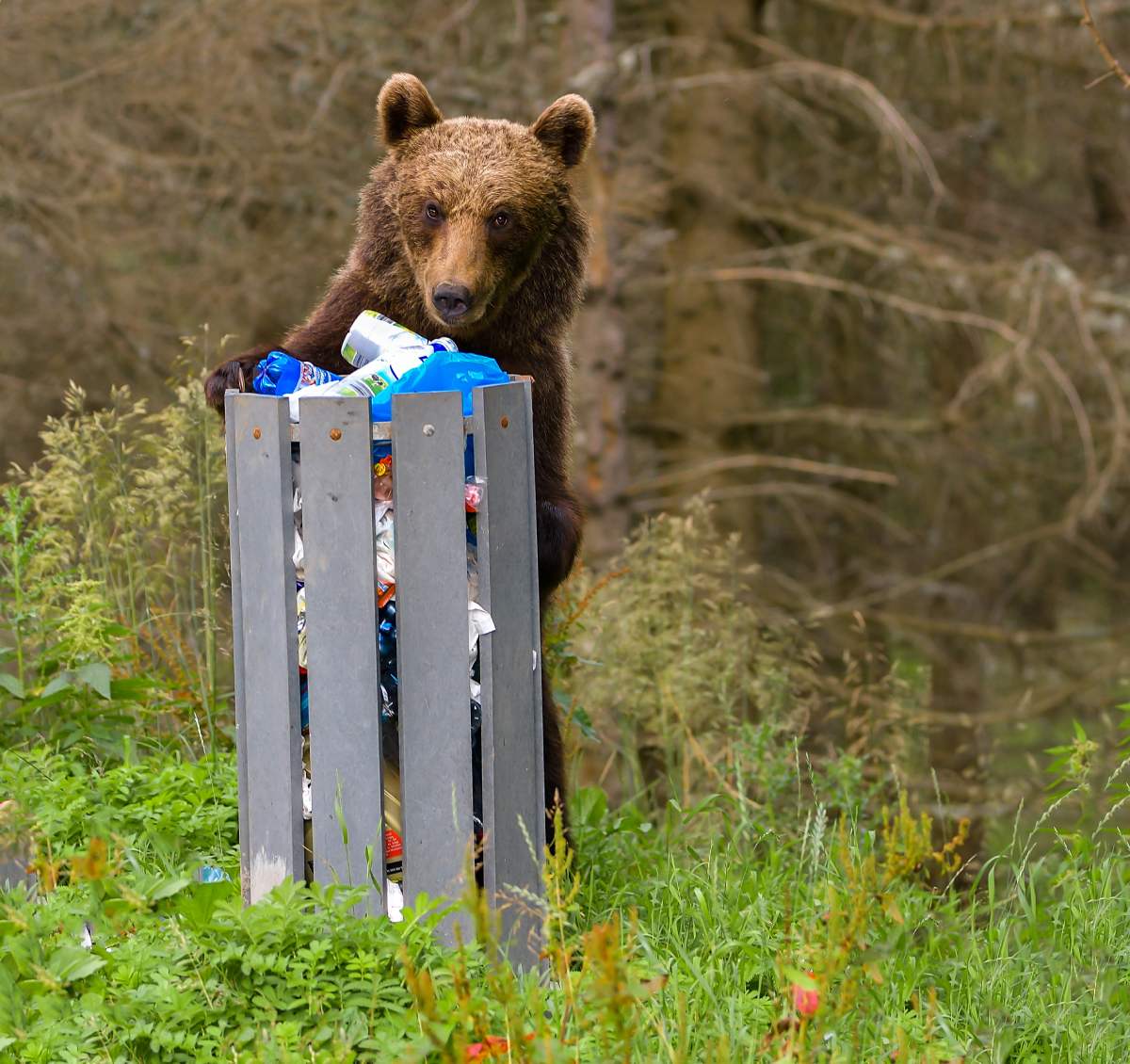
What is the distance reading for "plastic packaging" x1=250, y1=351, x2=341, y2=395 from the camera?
3.52 m

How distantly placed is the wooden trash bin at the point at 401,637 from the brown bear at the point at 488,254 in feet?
1.44

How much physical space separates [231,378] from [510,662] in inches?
37.9

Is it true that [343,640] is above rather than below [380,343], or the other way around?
below

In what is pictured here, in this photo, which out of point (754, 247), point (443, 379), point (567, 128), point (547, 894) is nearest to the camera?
point (547, 894)

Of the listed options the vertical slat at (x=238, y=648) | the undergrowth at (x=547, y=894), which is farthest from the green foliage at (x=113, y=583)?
the vertical slat at (x=238, y=648)

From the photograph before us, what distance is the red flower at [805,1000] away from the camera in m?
2.41

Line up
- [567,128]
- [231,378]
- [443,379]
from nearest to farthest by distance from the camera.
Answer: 1. [443,379]
2. [231,378]
3. [567,128]

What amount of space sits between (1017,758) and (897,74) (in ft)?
15.9

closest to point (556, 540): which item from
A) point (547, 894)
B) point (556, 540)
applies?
point (556, 540)

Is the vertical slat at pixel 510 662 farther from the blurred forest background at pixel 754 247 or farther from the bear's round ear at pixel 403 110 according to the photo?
the blurred forest background at pixel 754 247

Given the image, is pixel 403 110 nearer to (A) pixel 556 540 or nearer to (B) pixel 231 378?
(B) pixel 231 378

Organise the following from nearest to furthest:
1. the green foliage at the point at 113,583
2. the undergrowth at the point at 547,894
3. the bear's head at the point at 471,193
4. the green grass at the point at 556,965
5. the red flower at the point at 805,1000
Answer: the red flower at the point at 805,1000 < the green grass at the point at 556,965 < the undergrowth at the point at 547,894 < the bear's head at the point at 471,193 < the green foliage at the point at 113,583

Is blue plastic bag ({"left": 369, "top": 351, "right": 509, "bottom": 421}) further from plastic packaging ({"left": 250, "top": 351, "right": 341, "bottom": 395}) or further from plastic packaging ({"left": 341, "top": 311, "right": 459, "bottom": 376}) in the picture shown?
plastic packaging ({"left": 250, "top": 351, "right": 341, "bottom": 395})

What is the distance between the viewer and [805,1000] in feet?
7.98
